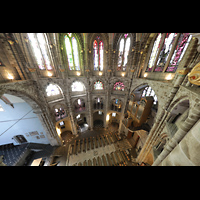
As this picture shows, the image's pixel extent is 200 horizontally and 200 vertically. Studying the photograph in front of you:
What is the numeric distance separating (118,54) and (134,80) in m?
4.45

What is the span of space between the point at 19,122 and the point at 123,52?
60.1ft

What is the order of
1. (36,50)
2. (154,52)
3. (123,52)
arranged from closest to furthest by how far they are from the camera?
(154,52)
(36,50)
(123,52)

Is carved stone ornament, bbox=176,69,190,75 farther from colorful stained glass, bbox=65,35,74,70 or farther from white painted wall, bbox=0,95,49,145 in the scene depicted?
white painted wall, bbox=0,95,49,145

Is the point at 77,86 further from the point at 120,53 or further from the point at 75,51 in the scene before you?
the point at 120,53

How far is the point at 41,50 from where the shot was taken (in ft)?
27.9

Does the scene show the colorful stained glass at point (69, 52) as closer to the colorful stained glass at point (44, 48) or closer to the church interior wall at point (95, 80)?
the church interior wall at point (95, 80)

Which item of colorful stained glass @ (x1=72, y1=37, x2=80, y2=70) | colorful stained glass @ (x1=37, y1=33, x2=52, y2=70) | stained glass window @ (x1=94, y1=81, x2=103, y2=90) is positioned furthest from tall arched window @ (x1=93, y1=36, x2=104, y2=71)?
colorful stained glass @ (x1=37, y1=33, x2=52, y2=70)

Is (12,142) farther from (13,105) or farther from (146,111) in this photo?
(146,111)

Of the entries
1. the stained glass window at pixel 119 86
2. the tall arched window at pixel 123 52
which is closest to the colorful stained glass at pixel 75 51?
the tall arched window at pixel 123 52

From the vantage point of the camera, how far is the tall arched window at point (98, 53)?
34.7 feet

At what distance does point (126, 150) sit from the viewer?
1156 cm

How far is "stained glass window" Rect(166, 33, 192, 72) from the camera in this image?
18.2 ft

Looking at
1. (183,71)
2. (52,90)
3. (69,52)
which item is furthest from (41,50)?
(183,71)
